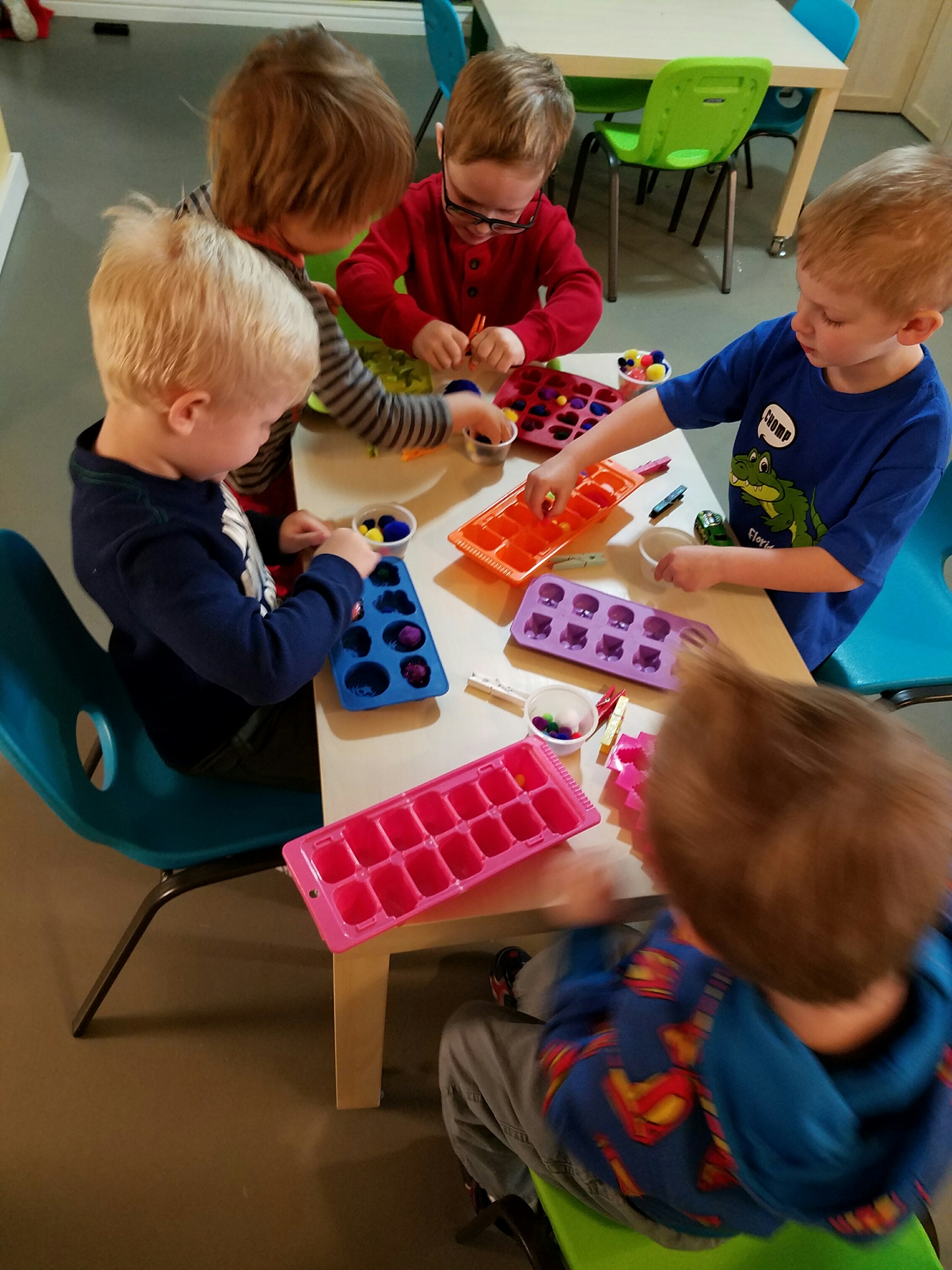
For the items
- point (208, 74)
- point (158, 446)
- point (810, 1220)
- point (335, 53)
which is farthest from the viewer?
point (208, 74)

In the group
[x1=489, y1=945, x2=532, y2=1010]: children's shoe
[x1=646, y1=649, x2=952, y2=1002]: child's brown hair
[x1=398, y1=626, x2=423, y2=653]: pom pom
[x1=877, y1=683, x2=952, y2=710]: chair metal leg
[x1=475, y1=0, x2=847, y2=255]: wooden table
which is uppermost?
[x1=475, y1=0, x2=847, y2=255]: wooden table

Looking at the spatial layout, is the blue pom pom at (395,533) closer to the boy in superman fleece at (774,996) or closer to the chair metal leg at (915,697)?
the boy in superman fleece at (774,996)

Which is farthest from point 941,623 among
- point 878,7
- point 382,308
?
point 878,7

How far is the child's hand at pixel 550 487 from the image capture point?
1.17m

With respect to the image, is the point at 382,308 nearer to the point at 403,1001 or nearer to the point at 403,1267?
the point at 403,1001

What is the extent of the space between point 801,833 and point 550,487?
28.3 inches

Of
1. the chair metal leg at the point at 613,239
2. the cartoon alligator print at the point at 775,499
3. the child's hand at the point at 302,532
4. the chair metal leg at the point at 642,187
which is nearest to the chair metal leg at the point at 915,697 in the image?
the cartoon alligator print at the point at 775,499

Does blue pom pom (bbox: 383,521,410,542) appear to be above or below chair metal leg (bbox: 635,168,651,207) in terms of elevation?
above

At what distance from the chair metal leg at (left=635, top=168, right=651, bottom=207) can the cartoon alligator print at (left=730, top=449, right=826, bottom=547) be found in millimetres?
2729

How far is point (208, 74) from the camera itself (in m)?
3.95

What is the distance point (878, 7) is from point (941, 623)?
397 cm


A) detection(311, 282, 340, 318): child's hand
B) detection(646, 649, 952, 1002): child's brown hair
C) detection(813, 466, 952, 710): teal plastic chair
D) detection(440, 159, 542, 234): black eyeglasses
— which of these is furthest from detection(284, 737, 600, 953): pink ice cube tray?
detection(440, 159, 542, 234): black eyeglasses

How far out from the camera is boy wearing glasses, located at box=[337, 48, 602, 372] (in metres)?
1.38

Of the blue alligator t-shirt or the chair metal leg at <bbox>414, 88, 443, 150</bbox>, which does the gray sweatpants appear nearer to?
the blue alligator t-shirt
